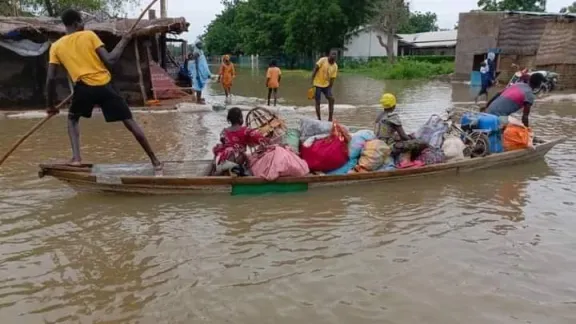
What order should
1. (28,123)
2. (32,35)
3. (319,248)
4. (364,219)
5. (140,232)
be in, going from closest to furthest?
(319,248), (140,232), (364,219), (28,123), (32,35)

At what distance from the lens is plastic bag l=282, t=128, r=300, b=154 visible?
6051 millimetres

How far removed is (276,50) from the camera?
52688 mm

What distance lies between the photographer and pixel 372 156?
20.1 feet

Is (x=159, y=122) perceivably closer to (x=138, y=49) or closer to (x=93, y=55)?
(x=138, y=49)

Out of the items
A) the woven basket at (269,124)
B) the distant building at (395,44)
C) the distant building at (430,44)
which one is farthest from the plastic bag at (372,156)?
the distant building at (395,44)

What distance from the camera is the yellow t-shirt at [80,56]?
5.29 m

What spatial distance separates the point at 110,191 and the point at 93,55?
1.42 m

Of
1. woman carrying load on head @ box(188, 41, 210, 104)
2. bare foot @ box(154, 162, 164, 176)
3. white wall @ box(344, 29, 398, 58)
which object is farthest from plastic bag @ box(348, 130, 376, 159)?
white wall @ box(344, 29, 398, 58)

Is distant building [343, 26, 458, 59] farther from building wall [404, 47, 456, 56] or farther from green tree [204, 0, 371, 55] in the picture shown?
green tree [204, 0, 371, 55]

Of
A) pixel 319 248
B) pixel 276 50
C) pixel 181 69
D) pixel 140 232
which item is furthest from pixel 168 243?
pixel 276 50

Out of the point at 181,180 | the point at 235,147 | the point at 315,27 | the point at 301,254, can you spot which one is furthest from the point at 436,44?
the point at 301,254

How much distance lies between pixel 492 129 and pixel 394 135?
164 centimetres

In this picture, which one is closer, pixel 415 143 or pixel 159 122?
pixel 415 143

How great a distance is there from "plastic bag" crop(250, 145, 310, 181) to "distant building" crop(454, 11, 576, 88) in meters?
19.6
